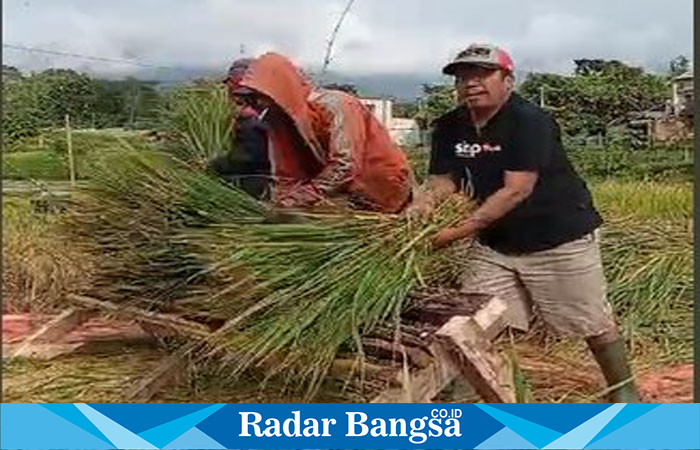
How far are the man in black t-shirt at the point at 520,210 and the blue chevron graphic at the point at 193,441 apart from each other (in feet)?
2.07

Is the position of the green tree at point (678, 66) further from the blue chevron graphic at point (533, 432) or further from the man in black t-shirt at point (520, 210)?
the blue chevron graphic at point (533, 432)

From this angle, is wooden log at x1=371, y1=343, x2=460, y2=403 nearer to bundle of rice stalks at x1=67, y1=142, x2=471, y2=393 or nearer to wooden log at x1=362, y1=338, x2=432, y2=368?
wooden log at x1=362, y1=338, x2=432, y2=368

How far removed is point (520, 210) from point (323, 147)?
1.44 feet

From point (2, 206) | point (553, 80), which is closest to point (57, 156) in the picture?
point (2, 206)

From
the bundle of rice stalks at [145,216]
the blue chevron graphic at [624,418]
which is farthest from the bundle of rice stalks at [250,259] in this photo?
the blue chevron graphic at [624,418]

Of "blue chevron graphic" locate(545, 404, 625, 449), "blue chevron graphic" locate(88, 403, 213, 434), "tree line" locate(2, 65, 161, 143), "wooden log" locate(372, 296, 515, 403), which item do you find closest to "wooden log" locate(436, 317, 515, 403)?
"wooden log" locate(372, 296, 515, 403)

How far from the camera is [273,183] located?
2568 millimetres

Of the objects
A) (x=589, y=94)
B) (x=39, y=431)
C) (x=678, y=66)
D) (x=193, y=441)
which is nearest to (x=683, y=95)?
(x=678, y=66)

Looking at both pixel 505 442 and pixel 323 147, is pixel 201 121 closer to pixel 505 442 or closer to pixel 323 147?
pixel 323 147

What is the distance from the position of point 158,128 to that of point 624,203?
3.73 feet

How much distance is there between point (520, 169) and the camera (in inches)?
96.3

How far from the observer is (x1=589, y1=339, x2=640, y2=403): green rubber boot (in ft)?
7.46

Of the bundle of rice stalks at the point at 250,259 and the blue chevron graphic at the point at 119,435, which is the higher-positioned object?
the bundle of rice stalks at the point at 250,259

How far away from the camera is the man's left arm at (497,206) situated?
7.92ft
